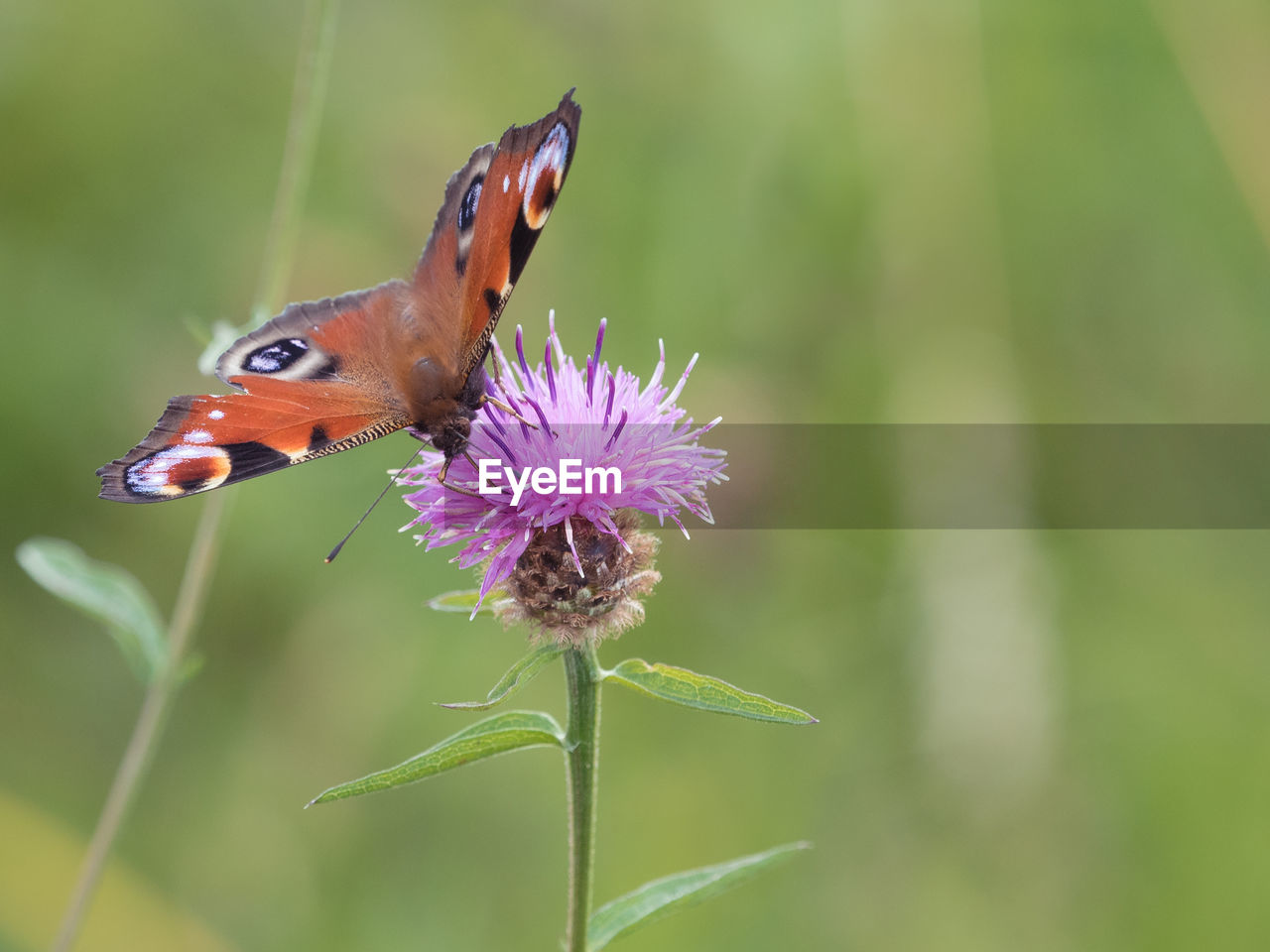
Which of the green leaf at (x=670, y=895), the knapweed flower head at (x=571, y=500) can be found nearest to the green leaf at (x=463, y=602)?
the knapweed flower head at (x=571, y=500)

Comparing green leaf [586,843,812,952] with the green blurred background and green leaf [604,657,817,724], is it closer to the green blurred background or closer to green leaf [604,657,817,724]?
green leaf [604,657,817,724]

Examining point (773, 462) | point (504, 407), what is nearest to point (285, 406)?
point (504, 407)

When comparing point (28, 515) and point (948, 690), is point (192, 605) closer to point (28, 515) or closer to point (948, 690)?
point (28, 515)

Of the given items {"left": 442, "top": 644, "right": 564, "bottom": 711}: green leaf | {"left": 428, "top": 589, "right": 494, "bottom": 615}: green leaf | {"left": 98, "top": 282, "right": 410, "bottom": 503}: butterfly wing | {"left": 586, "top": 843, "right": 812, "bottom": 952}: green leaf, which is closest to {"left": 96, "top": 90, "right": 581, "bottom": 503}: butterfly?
{"left": 98, "top": 282, "right": 410, "bottom": 503}: butterfly wing

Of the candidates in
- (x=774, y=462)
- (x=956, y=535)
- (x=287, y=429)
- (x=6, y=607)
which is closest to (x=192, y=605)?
(x=287, y=429)

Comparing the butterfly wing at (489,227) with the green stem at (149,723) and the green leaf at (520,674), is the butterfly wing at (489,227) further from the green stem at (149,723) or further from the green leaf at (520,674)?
the green stem at (149,723)
